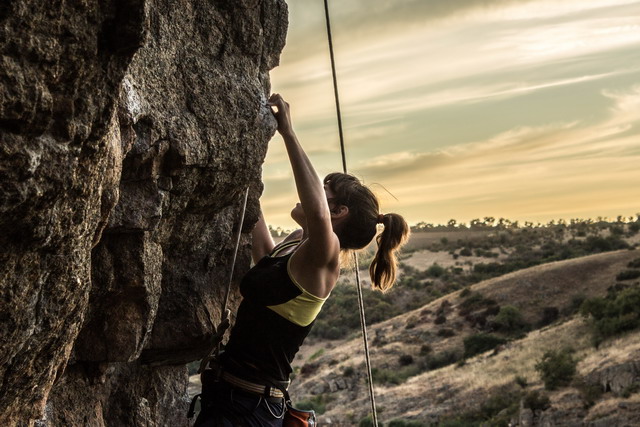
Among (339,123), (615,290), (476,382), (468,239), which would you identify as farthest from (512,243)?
(339,123)

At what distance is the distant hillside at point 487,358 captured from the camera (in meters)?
27.4

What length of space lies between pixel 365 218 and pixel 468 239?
68365 millimetres

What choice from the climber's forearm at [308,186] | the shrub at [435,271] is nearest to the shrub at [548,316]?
the shrub at [435,271]

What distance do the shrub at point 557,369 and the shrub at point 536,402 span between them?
3.19 feet

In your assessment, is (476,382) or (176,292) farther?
(476,382)

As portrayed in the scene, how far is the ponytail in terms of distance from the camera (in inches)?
199

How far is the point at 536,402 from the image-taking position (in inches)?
1098

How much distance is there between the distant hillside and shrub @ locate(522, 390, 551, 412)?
23 centimetres

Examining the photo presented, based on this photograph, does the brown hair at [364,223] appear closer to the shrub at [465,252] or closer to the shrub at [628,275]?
the shrub at [628,275]

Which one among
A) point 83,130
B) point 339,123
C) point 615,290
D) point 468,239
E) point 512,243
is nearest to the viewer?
point 83,130

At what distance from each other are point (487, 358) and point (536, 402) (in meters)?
7.67

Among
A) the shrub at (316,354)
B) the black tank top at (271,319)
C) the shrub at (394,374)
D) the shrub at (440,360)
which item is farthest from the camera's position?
the shrub at (316,354)

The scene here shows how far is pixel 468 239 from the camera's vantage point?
7212 centimetres

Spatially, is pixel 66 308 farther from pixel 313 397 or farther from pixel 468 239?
pixel 468 239
